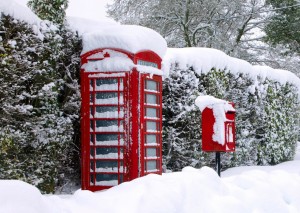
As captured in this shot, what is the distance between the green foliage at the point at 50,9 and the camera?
23.3 ft

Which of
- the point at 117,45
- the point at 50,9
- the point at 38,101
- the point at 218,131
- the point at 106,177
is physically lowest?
the point at 106,177

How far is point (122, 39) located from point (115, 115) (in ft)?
3.66

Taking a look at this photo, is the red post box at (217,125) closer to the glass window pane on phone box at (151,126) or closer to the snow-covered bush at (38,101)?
the glass window pane on phone box at (151,126)

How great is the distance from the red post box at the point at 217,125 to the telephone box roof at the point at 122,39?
1226 millimetres

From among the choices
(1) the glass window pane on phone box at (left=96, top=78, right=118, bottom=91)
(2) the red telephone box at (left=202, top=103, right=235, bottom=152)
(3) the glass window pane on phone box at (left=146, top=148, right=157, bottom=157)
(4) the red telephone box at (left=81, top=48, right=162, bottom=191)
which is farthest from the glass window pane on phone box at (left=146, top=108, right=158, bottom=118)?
(2) the red telephone box at (left=202, top=103, right=235, bottom=152)

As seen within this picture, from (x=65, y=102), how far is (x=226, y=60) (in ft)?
14.1

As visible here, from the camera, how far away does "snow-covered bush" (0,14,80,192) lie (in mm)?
6012

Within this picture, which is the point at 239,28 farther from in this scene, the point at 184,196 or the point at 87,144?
the point at 184,196

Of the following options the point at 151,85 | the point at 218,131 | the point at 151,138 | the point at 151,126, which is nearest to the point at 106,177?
the point at 151,138

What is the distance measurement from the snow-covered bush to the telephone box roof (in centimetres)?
30

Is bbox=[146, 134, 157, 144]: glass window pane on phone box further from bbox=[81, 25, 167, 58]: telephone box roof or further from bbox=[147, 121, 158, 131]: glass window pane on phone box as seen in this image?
bbox=[81, 25, 167, 58]: telephone box roof

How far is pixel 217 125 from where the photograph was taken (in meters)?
7.48

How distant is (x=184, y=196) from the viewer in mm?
4344

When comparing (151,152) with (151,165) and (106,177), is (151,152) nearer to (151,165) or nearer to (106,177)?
(151,165)
